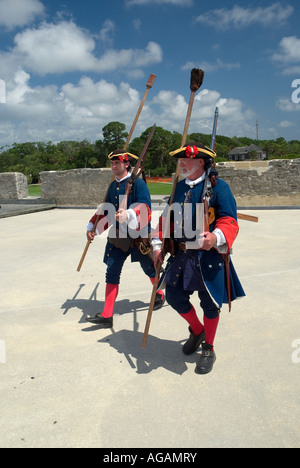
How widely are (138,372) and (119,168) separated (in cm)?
189

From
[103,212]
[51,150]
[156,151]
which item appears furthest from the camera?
[51,150]

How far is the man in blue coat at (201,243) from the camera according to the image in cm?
257

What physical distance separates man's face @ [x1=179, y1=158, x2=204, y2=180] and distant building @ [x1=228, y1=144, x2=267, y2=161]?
98683 millimetres

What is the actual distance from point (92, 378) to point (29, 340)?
924 millimetres

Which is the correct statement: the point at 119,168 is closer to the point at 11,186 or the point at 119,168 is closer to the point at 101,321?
the point at 101,321

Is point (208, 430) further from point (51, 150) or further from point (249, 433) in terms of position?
point (51, 150)

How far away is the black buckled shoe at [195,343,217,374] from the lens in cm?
270

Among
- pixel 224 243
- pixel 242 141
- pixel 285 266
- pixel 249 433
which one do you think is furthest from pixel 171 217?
pixel 242 141

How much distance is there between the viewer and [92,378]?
2.67m

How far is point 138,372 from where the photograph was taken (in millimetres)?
2754

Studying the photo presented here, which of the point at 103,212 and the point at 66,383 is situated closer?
the point at 66,383

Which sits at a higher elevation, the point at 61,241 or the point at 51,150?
the point at 51,150

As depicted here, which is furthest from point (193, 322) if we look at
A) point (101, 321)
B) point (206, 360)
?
point (101, 321)

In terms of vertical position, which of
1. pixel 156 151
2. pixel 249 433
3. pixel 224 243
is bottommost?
pixel 249 433
